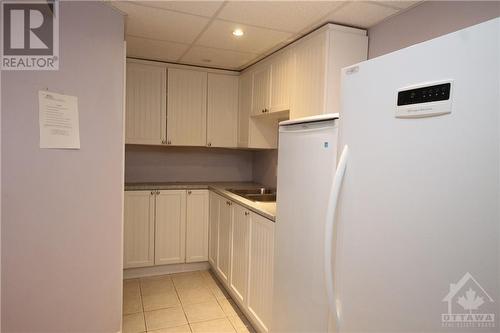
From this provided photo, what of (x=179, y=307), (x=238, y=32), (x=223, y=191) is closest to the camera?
(x=238, y=32)

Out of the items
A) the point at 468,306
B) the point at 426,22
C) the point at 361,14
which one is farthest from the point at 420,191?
the point at 361,14

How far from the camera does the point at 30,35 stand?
176 centimetres

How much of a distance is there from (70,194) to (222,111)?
2.06 metres

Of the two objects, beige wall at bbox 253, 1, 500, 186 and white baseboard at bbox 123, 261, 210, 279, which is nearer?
beige wall at bbox 253, 1, 500, 186

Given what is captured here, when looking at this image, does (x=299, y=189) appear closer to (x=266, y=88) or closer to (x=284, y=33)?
(x=284, y=33)

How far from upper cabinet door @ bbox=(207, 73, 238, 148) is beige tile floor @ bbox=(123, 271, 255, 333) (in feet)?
5.10

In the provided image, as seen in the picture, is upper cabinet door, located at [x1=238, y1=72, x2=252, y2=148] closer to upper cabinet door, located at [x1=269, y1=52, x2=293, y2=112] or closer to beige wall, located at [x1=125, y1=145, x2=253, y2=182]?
beige wall, located at [x1=125, y1=145, x2=253, y2=182]

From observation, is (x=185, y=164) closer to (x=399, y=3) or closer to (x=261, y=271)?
(x=261, y=271)

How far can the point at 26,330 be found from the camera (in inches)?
71.1

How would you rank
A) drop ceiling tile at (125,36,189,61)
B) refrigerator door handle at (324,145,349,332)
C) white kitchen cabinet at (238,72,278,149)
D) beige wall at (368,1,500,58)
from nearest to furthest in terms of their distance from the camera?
refrigerator door handle at (324,145,349,332) → beige wall at (368,1,500,58) → drop ceiling tile at (125,36,189,61) → white kitchen cabinet at (238,72,278,149)

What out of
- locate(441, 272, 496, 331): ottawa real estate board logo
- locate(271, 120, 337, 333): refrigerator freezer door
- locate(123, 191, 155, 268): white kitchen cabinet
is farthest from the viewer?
locate(123, 191, 155, 268): white kitchen cabinet

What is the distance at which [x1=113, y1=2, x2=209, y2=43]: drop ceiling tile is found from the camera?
2027mm

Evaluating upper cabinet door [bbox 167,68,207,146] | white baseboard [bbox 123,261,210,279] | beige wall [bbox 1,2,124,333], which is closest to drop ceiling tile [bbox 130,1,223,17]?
beige wall [bbox 1,2,124,333]

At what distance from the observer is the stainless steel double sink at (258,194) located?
2.98m
